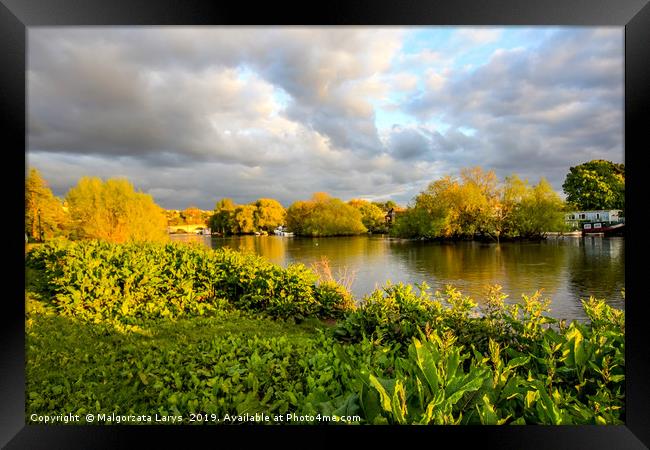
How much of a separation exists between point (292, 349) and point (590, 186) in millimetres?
3526

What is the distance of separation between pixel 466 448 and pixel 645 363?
978mm

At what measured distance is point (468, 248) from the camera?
5969 mm

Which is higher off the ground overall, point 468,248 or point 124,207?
point 124,207

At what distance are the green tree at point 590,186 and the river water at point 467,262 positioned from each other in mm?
425

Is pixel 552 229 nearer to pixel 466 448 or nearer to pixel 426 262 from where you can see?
pixel 426 262

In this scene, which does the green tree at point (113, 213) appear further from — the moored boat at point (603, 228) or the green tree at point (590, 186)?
the moored boat at point (603, 228)

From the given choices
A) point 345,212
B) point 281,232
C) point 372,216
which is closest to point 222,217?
point 281,232

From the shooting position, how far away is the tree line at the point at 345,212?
13.2 ft

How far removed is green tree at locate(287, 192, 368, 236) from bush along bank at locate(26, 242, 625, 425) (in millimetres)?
1330

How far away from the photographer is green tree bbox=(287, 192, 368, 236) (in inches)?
208

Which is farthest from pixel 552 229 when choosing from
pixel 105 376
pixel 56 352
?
pixel 56 352

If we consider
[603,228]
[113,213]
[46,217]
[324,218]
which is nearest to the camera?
[603,228]

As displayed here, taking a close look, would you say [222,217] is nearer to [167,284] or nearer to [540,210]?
[167,284]

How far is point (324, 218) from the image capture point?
545cm
